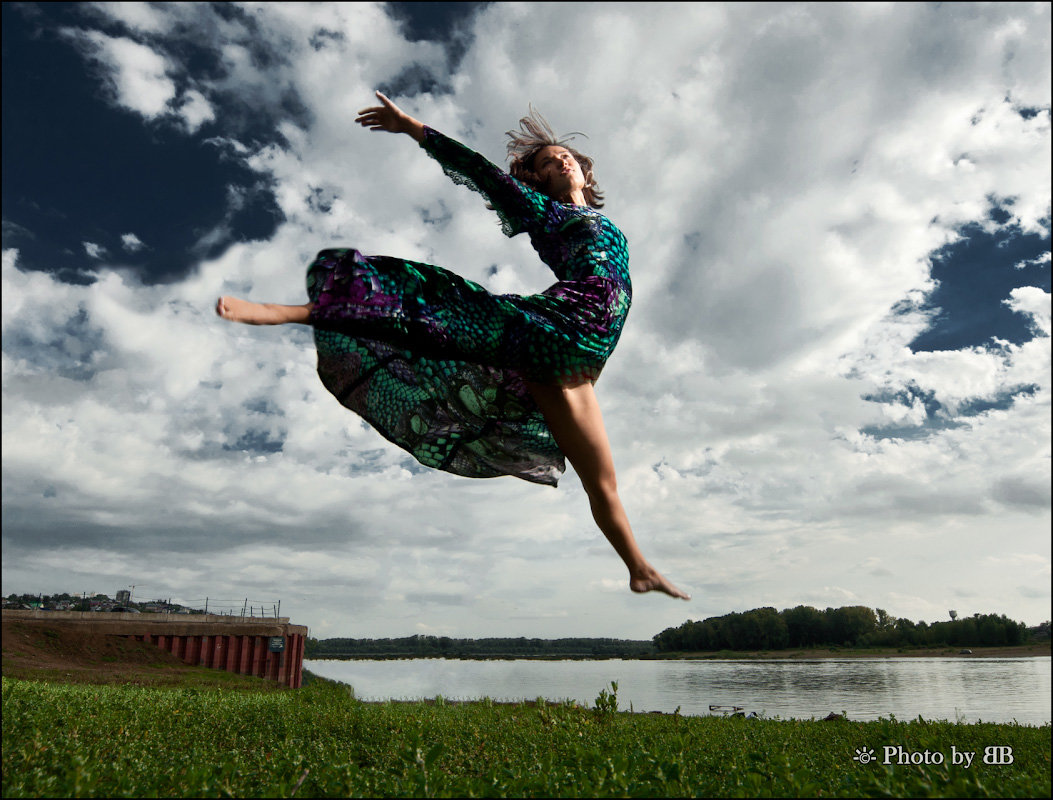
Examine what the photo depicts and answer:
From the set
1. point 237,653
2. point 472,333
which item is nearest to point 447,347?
point 472,333

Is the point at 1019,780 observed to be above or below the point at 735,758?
above

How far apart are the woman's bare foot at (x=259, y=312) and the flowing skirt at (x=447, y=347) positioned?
72mm

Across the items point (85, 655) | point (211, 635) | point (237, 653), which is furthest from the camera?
point (237, 653)

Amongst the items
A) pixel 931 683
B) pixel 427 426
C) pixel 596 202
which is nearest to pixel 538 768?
pixel 427 426

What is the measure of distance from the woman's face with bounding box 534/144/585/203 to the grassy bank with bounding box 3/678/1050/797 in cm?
→ 338

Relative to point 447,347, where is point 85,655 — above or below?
below

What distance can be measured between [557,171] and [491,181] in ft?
1.95

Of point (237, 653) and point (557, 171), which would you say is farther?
point (237, 653)

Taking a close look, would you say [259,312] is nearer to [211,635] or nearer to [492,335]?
[492,335]

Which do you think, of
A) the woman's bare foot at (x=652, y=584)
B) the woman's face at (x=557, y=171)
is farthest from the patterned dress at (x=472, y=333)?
the woman's bare foot at (x=652, y=584)

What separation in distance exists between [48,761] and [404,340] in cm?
342

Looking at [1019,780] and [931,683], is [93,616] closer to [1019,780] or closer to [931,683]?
[1019,780]

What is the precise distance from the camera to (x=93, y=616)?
23188 mm

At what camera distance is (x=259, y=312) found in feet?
8.16
